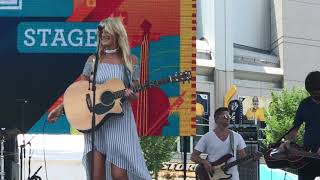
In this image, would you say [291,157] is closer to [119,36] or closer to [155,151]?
[119,36]

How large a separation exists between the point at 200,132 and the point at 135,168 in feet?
81.1

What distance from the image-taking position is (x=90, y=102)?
495cm

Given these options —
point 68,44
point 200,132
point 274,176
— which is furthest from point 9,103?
point 200,132

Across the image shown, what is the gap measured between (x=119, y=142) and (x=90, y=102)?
444mm

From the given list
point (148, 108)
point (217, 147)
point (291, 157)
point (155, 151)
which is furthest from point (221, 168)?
point (155, 151)

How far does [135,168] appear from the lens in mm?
4758

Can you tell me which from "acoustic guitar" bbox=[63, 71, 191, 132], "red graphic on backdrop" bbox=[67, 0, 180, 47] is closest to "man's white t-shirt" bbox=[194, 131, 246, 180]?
"red graphic on backdrop" bbox=[67, 0, 180, 47]

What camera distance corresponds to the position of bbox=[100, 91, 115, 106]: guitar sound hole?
15.9 feet

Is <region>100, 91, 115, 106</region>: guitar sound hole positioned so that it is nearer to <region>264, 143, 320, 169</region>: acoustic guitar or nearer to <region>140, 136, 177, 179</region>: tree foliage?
<region>264, 143, 320, 169</region>: acoustic guitar

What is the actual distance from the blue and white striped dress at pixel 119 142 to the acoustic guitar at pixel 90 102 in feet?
0.19

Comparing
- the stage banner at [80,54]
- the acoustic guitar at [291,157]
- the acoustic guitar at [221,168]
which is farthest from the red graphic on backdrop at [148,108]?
the acoustic guitar at [291,157]

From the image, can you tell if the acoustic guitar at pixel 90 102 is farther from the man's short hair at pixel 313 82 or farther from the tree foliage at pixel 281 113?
the tree foliage at pixel 281 113

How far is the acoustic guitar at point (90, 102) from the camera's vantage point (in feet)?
15.8

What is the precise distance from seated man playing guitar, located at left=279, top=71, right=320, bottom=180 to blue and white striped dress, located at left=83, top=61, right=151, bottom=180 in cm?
133
